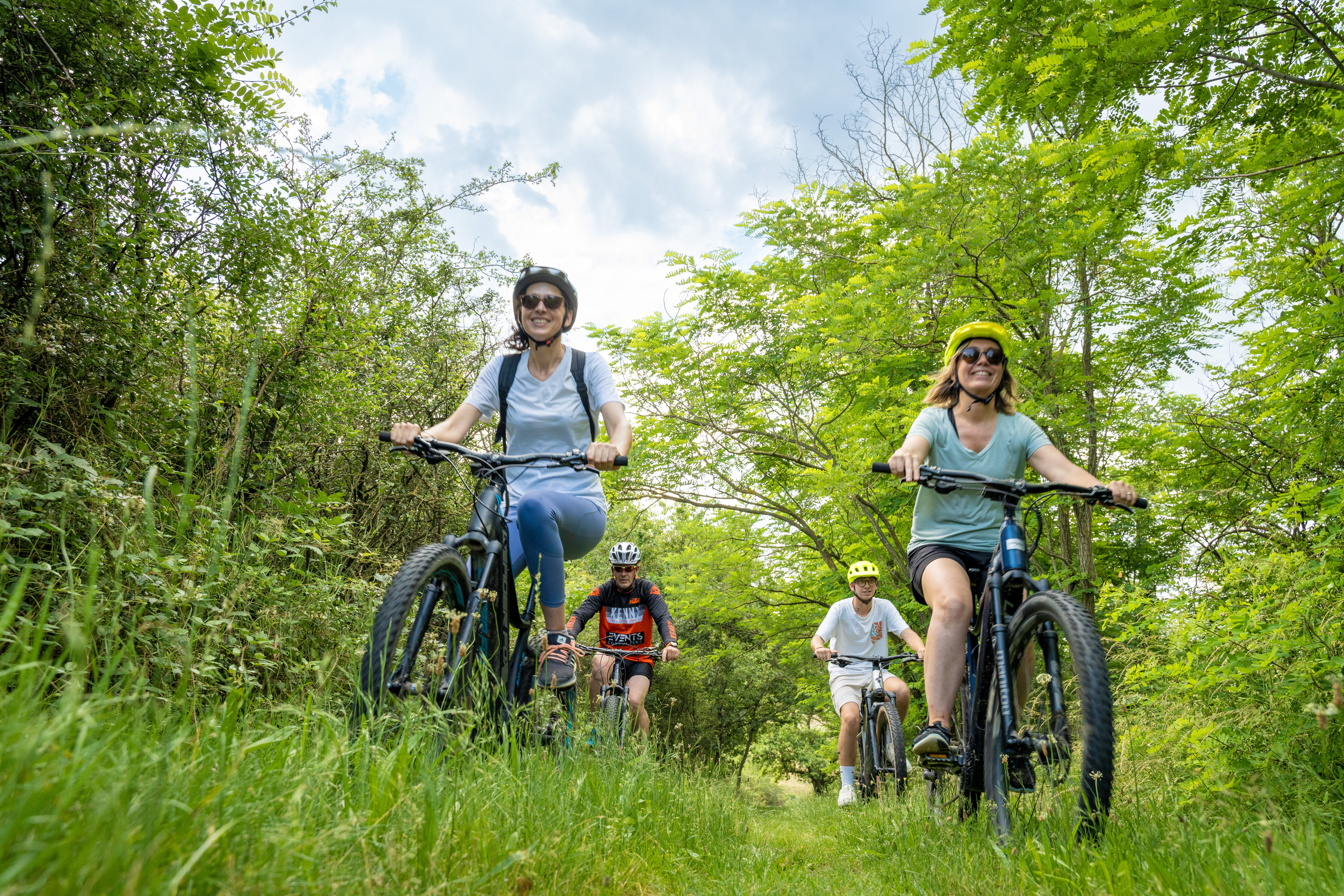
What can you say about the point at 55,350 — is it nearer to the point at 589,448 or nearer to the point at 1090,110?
the point at 589,448

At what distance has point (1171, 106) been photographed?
471 centimetres

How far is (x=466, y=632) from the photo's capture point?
2982mm

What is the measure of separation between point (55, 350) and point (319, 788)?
370cm

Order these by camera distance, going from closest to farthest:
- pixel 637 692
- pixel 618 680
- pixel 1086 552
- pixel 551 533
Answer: pixel 551 533
pixel 637 692
pixel 618 680
pixel 1086 552


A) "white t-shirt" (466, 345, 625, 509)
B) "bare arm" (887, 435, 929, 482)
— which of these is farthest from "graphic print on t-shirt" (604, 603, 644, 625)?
"bare arm" (887, 435, 929, 482)

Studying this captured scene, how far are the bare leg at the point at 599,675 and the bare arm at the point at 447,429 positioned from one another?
3868 millimetres

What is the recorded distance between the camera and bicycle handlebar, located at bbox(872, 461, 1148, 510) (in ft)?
10.1

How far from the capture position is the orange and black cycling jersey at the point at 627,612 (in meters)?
7.48

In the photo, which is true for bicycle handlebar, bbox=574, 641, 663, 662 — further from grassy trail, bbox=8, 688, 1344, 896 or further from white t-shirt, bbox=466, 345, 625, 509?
grassy trail, bbox=8, 688, 1344, 896

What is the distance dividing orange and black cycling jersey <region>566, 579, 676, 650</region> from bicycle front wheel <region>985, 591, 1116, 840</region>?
455cm

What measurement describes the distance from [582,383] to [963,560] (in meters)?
2.07

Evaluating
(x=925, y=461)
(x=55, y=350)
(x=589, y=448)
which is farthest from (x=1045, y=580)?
(x=55, y=350)

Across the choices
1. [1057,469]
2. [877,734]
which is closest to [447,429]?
[1057,469]

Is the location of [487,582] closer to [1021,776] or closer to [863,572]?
[1021,776]
